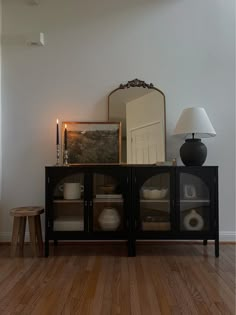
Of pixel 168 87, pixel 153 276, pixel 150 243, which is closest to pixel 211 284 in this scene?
pixel 153 276

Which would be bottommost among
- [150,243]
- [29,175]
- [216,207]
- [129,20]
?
[150,243]

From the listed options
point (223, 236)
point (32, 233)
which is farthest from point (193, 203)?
point (32, 233)

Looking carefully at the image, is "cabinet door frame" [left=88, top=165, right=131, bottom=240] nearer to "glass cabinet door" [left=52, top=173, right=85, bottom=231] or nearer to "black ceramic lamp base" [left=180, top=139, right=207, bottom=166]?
"glass cabinet door" [left=52, top=173, right=85, bottom=231]

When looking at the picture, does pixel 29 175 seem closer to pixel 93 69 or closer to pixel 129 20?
pixel 93 69

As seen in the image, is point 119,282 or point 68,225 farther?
point 68,225

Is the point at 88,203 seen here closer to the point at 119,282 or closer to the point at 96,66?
the point at 119,282

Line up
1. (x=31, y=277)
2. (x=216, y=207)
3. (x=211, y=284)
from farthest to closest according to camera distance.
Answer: (x=216, y=207), (x=31, y=277), (x=211, y=284)

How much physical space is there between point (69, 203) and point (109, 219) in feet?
1.36

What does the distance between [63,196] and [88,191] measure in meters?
0.25

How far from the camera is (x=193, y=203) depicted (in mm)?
2996

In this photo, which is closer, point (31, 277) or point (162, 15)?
point (31, 277)

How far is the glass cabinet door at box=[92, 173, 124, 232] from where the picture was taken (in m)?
2.97

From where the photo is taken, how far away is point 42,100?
3.42 metres

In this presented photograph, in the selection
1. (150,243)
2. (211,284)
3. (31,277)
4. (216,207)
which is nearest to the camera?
(211,284)
